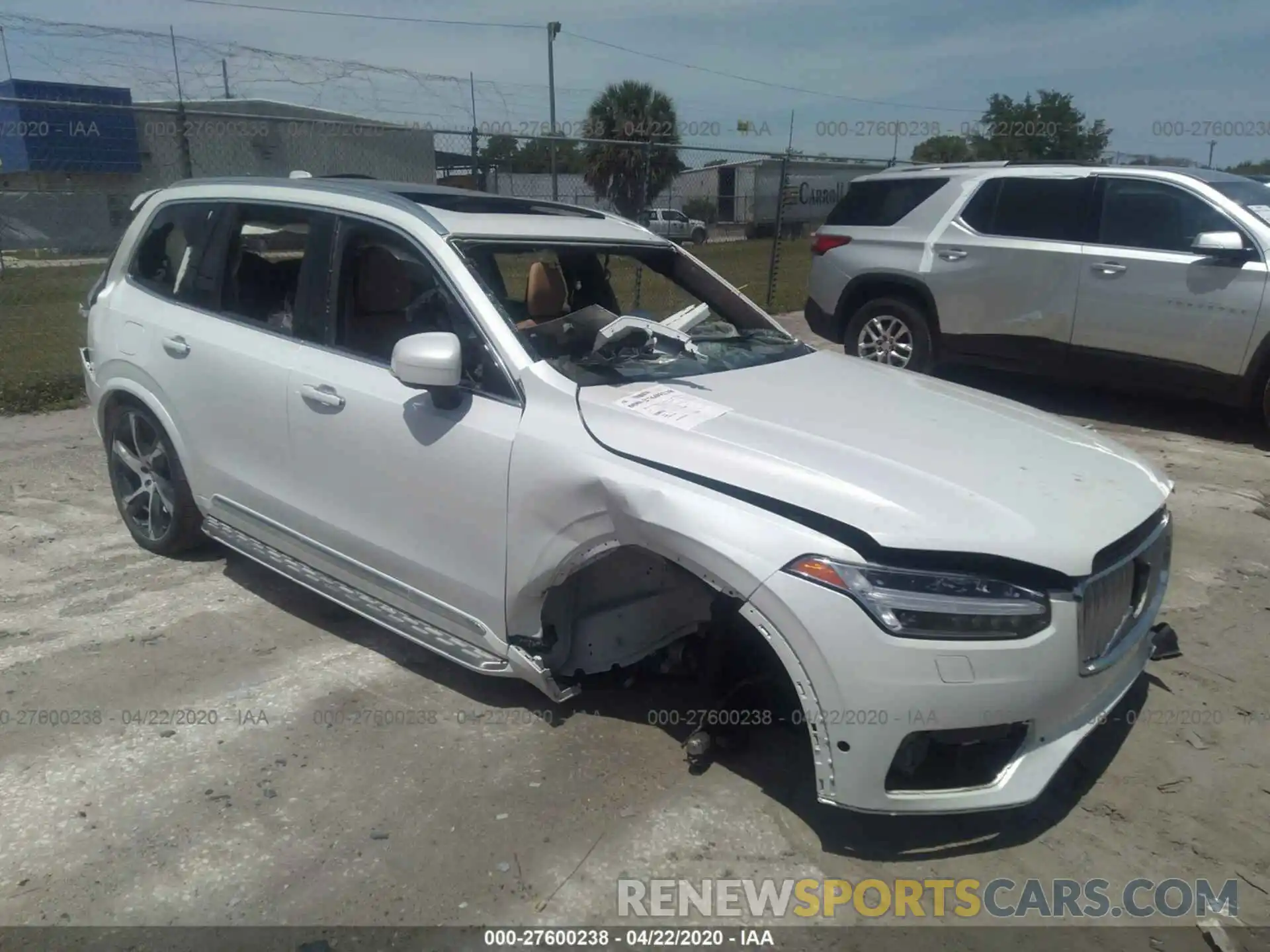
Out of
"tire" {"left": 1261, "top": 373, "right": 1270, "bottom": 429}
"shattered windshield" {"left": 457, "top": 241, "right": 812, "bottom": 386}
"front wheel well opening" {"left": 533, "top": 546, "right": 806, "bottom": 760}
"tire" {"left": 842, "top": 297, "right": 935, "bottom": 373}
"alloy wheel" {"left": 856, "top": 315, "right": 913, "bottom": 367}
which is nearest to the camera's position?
"front wheel well opening" {"left": 533, "top": 546, "right": 806, "bottom": 760}

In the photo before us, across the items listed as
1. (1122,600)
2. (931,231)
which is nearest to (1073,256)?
(931,231)

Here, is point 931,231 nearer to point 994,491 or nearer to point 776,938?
point 994,491

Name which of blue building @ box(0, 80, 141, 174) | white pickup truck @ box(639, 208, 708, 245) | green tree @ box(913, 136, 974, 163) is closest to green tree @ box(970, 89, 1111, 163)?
green tree @ box(913, 136, 974, 163)

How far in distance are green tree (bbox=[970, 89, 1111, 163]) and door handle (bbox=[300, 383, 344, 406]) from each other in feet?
82.5

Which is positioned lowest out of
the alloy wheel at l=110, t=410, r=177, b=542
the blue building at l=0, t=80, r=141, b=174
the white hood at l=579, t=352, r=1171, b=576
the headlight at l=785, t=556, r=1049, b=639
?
the alloy wheel at l=110, t=410, r=177, b=542

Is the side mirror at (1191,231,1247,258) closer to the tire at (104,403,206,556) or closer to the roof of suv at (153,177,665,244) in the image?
the roof of suv at (153,177,665,244)

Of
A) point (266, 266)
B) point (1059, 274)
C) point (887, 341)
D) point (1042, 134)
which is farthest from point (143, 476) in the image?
point (1042, 134)

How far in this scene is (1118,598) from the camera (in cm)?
291

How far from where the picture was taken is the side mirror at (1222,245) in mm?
6688

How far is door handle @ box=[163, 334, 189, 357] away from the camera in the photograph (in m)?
4.27

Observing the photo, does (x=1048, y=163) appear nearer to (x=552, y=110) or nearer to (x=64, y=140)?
(x=552, y=110)

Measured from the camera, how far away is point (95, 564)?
Result: 15.8 ft

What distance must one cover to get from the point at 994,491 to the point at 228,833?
2433mm

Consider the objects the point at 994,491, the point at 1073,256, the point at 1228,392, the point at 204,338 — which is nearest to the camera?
the point at 994,491
